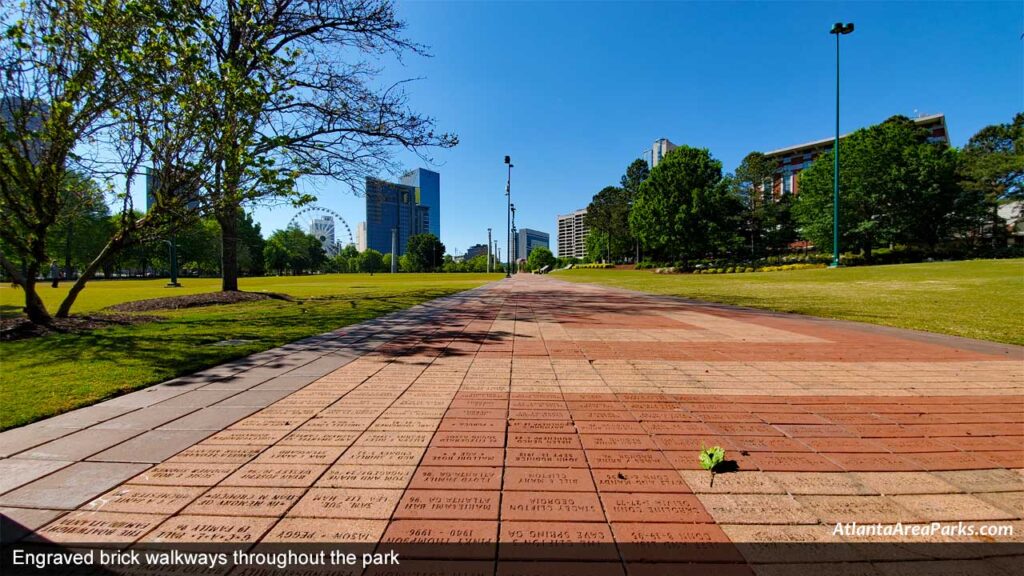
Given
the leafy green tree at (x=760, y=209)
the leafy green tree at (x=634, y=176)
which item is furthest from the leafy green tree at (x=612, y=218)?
the leafy green tree at (x=760, y=209)

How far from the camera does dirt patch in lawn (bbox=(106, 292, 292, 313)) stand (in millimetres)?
12118

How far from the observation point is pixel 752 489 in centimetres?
236

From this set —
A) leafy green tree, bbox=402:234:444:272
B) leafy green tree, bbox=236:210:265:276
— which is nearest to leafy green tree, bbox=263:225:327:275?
leafy green tree, bbox=236:210:265:276

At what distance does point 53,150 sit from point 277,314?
17.3 ft

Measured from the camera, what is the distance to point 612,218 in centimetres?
7106

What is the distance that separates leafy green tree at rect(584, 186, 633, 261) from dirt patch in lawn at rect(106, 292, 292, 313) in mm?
61712

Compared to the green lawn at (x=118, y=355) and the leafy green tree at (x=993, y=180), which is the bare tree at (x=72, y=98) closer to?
the green lawn at (x=118, y=355)

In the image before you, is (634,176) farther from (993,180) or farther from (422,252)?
(422,252)

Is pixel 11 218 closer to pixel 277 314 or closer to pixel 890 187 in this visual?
pixel 277 314

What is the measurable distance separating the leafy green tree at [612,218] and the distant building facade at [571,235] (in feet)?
248

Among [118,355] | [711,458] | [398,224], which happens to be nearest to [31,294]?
[118,355]

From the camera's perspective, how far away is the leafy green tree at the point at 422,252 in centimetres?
9375

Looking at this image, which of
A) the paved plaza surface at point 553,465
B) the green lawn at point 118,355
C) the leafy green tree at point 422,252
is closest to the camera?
the paved plaza surface at point 553,465

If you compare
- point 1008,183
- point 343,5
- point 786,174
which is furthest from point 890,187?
point 343,5
